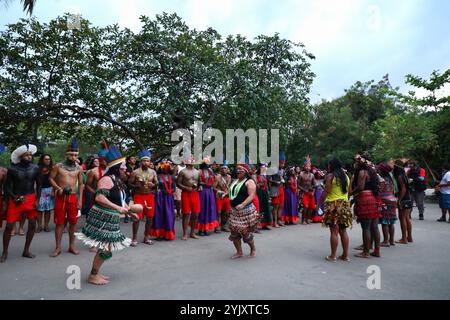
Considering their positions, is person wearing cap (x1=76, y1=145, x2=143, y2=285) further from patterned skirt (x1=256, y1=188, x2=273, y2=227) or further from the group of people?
patterned skirt (x1=256, y1=188, x2=273, y2=227)

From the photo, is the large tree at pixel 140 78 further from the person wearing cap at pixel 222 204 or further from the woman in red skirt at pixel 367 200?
the woman in red skirt at pixel 367 200

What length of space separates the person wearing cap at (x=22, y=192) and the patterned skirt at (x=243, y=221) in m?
3.40

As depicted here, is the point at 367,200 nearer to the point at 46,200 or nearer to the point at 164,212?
the point at 164,212

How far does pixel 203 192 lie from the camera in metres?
8.47

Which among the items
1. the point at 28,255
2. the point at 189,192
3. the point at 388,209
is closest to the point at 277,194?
the point at 189,192

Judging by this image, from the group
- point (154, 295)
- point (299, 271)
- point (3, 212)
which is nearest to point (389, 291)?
point (299, 271)

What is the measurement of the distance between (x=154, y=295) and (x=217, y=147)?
10.8m

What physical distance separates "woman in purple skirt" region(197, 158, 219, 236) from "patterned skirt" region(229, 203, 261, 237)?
99.4 inches

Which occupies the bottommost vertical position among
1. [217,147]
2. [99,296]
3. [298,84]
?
[99,296]

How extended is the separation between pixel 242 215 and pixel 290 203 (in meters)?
4.72

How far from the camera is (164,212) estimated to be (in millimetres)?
7531

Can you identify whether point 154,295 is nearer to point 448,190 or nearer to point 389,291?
point 389,291

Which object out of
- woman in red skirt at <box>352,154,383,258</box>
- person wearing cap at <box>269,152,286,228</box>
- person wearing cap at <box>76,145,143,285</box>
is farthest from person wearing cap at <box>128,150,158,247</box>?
woman in red skirt at <box>352,154,383,258</box>
